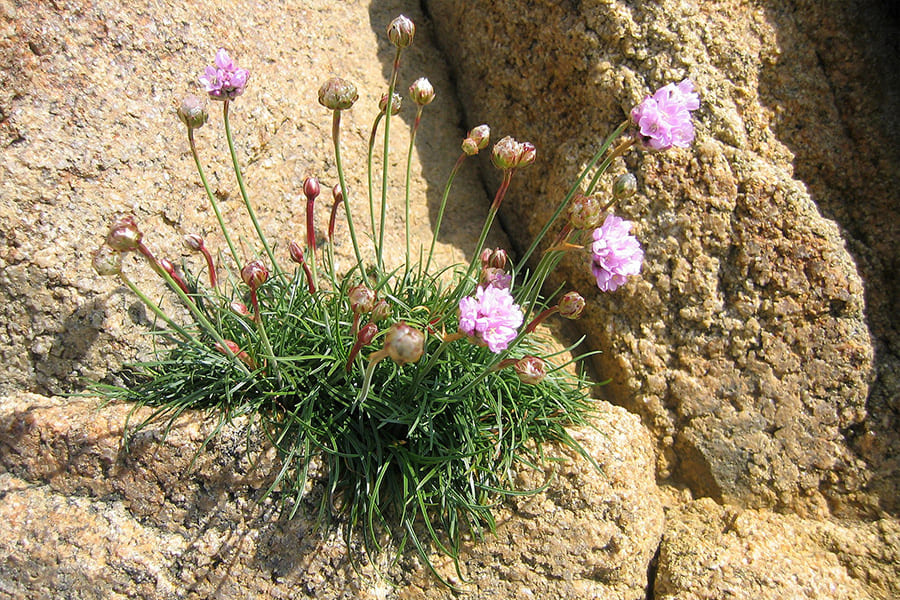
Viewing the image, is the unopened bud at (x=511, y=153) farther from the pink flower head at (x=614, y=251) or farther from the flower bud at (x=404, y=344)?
the flower bud at (x=404, y=344)

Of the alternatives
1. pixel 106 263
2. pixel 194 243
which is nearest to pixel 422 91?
pixel 194 243

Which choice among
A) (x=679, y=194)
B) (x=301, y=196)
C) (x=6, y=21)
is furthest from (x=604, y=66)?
(x=6, y=21)

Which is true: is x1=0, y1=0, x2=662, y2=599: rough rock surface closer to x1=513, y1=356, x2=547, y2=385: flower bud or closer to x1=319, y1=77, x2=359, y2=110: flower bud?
x1=513, y1=356, x2=547, y2=385: flower bud

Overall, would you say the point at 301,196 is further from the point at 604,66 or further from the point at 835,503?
the point at 835,503

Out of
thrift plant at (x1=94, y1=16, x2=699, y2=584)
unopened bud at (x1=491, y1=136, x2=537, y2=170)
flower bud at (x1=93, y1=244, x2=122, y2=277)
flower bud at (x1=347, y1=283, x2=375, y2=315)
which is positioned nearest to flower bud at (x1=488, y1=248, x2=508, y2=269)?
thrift plant at (x1=94, y1=16, x2=699, y2=584)

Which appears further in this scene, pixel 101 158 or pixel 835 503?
pixel 835 503
